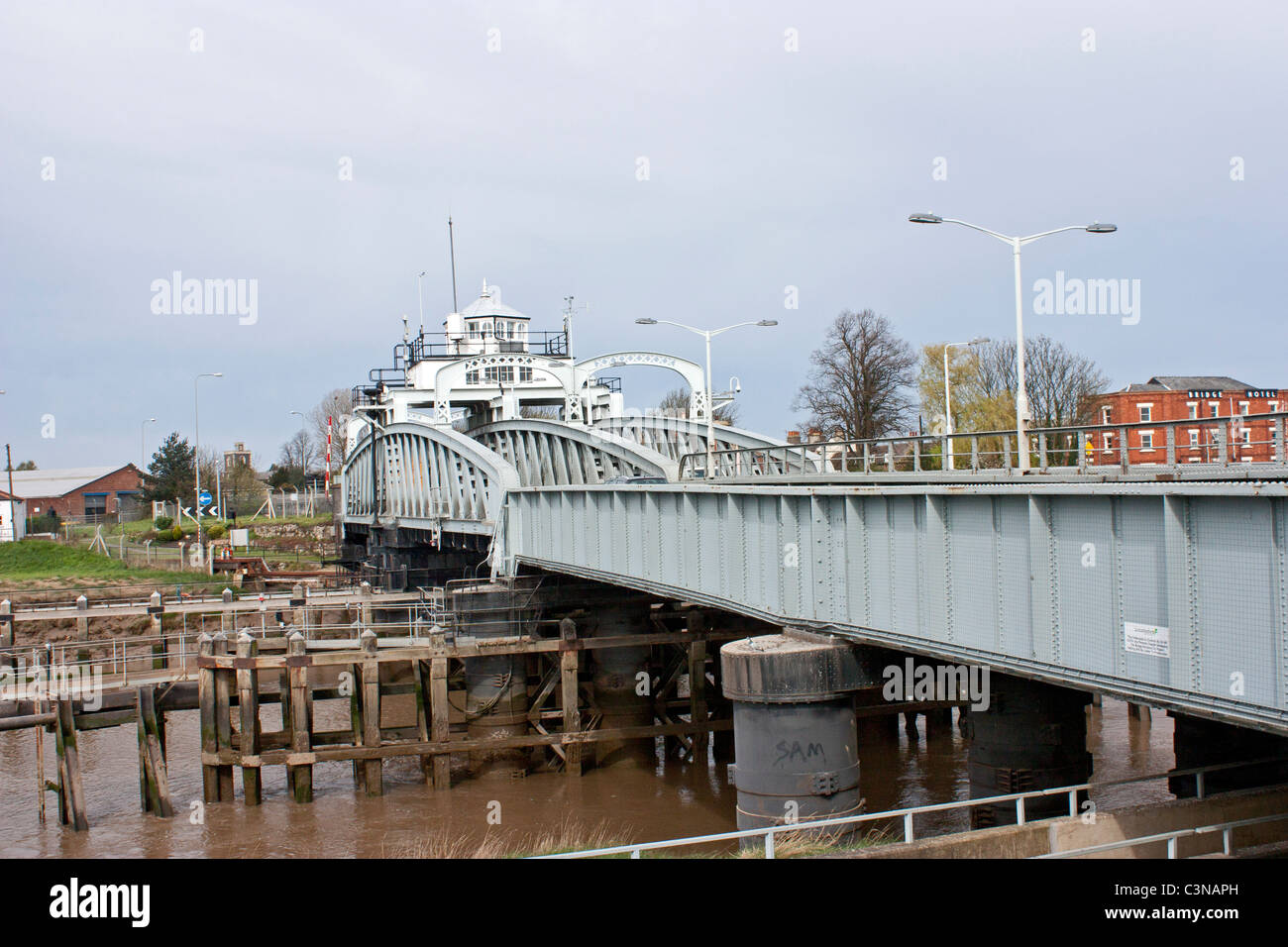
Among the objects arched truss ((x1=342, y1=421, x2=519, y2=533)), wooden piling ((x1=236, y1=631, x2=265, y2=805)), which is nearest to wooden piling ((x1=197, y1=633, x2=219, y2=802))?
wooden piling ((x1=236, y1=631, x2=265, y2=805))

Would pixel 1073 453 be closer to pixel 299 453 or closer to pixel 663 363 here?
pixel 663 363

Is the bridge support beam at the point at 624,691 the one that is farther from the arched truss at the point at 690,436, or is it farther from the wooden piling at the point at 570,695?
the arched truss at the point at 690,436

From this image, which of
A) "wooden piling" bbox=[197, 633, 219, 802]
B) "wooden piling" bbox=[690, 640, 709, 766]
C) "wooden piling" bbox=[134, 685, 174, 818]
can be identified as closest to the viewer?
"wooden piling" bbox=[134, 685, 174, 818]

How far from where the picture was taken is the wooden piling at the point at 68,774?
23594 millimetres

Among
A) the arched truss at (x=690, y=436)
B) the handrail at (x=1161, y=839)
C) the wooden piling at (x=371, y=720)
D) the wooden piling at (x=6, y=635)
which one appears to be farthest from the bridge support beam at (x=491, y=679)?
the handrail at (x=1161, y=839)

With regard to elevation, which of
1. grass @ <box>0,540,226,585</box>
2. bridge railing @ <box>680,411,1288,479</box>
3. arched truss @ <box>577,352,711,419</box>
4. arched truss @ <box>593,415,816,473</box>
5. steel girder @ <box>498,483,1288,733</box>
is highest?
arched truss @ <box>577,352,711,419</box>

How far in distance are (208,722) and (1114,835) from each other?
19.5 m

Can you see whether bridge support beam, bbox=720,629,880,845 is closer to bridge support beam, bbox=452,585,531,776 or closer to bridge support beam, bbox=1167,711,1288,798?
bridge support beam, bbox=1167,711,1288,798

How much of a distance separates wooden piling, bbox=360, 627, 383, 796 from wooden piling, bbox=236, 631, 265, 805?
226cm

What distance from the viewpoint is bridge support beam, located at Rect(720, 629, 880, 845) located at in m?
15.8

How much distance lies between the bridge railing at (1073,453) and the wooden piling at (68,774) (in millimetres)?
14700

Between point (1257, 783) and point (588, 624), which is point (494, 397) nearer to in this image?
point (588, 624)

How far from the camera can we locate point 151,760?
24734mm
